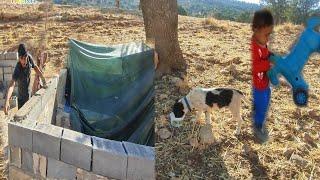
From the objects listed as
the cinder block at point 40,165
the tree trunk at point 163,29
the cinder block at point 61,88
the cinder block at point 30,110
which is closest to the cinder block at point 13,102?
the cinder block at point 61,88

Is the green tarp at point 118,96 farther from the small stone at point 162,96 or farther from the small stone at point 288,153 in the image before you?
the small stone at point 288,153

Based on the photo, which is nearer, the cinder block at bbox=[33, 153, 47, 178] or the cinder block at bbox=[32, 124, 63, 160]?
the cinder block at bbox=[32, 124, 63, 160]

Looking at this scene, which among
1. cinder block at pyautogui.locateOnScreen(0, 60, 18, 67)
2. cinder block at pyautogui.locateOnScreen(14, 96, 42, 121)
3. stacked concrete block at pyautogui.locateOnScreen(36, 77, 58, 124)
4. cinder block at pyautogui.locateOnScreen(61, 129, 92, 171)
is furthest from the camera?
cinder block at pyautogui.locateOnScreen(0, 60, 18, 67)

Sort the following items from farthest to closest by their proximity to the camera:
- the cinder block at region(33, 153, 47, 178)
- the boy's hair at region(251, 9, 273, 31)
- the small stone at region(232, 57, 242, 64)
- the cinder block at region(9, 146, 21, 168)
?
the small stone at region(232, 57, 242, 64)
the cinder block at region(9, 146, 21, 168)
the cinder block at region(33, 153, 47, 178)
the boy's hair at region(251, 9, 273, 31)

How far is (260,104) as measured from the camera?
13.9ft

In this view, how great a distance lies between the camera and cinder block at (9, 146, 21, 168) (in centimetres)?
414

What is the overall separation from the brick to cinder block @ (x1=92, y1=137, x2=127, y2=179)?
2.81 feet

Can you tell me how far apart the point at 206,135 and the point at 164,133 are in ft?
2.01

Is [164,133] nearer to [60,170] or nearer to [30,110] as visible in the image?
[30,110]

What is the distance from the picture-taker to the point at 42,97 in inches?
207

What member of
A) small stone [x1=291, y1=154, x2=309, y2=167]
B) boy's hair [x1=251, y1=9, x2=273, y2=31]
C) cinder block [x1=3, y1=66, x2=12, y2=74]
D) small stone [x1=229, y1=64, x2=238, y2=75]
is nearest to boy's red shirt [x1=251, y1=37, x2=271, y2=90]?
boy's hair [x1=251, y1=9, x2=273, y2=31]

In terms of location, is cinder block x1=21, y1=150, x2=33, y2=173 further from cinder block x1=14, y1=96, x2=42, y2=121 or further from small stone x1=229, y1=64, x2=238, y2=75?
small stone x1=229, y1=64, x2=238, y2=75

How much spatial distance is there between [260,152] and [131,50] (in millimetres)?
2347

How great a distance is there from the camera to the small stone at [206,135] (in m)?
5.50
